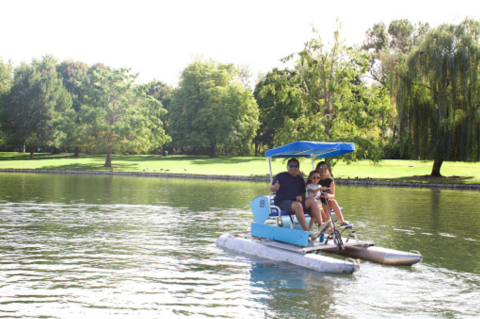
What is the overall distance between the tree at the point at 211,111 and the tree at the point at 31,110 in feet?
53.1

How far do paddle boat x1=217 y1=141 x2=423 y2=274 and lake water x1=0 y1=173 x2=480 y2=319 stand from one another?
23 cm

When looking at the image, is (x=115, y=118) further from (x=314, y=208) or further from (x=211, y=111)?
(x=314, y=208)

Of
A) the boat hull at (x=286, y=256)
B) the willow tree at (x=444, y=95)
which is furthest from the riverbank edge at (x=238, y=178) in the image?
the boat hull at (x=286, y=256)

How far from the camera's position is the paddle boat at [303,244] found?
9.77 metres

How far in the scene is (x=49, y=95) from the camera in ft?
239

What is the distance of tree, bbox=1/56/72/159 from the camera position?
7100 centimetres

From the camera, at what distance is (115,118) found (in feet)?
192

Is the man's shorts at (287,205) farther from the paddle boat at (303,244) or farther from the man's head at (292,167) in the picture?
the man's head at (292,167)

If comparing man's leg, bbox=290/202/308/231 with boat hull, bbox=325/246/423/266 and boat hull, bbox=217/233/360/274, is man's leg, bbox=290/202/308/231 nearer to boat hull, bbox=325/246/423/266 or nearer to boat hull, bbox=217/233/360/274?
boat hull, bbox=217/233/360/274

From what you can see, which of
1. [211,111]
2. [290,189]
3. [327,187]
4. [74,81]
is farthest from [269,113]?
[290,189]

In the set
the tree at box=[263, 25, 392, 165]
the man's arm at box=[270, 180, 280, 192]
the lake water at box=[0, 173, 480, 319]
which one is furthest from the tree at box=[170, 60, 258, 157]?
the man's arm at box=[270, 180, 280, 192]

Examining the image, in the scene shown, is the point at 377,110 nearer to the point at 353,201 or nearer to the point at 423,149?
the point at 423,149

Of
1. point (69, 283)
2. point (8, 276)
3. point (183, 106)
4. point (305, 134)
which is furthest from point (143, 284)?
point (183, 106)

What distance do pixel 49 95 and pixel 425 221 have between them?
2624 inches
